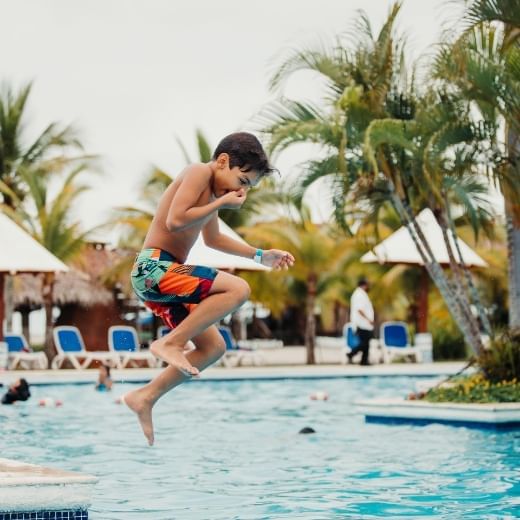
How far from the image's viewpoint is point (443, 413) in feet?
41.0

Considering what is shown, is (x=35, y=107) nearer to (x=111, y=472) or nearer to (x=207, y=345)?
(x=111, y=472)

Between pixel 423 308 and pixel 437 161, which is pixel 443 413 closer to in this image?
pixel 437 161

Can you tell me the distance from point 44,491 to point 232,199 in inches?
66.2

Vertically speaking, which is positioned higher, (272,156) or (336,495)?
(272,156)

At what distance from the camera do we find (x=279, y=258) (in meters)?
5.65

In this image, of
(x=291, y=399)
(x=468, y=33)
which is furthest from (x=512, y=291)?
(x=291, y=399)

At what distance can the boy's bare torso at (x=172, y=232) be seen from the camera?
526cm

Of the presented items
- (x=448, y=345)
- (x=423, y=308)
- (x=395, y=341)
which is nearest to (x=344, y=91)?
(x=395, y=341)

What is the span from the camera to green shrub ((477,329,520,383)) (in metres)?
12.9

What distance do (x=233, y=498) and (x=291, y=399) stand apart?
33.8ft

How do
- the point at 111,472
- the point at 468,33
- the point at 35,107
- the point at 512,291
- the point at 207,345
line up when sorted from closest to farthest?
1. the point at 207,345
2. the point at 111,472
3. the point at 468,33
4. the point at 512,291
5. the point at 35,107

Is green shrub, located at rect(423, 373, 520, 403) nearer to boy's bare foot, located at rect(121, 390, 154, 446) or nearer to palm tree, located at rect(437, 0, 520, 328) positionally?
palm tree, located at rect(437, 0, 520, 328)

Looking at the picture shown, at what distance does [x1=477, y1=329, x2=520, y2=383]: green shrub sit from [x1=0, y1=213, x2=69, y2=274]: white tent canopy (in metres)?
10.9

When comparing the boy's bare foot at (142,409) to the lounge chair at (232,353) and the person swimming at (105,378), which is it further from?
the lounge chair at (232,353)
